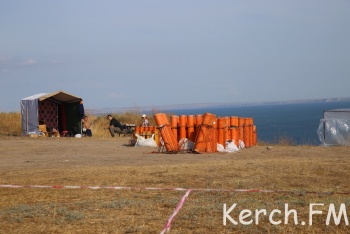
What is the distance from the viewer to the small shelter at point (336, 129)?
2847cm

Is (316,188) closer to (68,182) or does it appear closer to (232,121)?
(68,182)

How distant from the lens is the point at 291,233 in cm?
925

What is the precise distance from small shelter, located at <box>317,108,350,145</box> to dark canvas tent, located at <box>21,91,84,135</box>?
543 inches

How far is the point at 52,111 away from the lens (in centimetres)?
3741

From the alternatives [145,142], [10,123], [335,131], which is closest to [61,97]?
[10,123]

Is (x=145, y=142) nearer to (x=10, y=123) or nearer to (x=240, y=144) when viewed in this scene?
(x=240, y=144)

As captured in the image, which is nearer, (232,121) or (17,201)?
(17,201)

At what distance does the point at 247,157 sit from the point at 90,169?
6247 mm

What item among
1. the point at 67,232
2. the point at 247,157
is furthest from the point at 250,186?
the point at 247,157

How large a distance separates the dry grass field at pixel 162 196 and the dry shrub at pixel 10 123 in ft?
65.2

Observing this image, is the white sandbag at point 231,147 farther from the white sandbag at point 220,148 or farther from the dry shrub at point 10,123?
the dry shrub at point 10,123

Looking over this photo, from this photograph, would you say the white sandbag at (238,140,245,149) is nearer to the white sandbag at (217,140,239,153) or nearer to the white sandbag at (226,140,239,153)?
the white sandbag at (217,140,239,153)

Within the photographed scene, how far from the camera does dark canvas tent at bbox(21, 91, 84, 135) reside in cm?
3556

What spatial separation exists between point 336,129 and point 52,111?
16.4 meters
